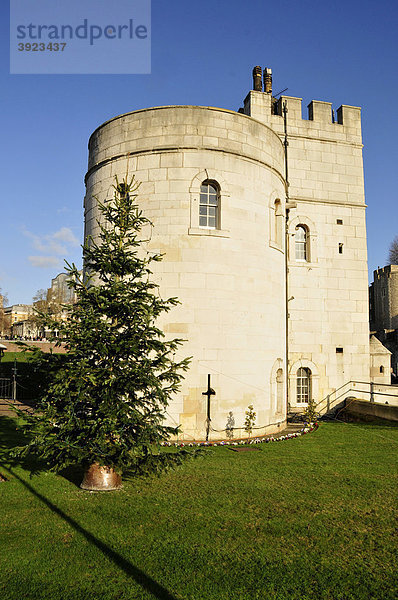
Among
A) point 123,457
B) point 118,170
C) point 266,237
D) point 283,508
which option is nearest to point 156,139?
point 118,170

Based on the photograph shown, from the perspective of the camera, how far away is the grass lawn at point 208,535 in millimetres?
5090

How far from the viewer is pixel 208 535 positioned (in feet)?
21.1

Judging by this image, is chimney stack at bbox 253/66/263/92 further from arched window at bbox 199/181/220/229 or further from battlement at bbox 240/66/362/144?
arched window at bbox 199/181/220/229

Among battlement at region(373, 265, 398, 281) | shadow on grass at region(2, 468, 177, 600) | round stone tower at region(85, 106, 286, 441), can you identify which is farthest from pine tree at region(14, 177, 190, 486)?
battlement at region(373, 265, 398, 281)

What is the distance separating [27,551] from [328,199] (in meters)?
17.6

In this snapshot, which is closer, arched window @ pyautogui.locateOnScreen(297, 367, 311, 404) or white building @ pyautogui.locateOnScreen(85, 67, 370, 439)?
white building @ pyautogui.locateOnScreen(85, 67, 370, 439)

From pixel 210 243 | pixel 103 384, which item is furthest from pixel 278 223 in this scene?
pixel 103 384

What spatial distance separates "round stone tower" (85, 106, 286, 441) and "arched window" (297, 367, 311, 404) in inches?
157

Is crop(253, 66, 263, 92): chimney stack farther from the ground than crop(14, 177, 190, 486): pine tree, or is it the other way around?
crop(253, 66, 263, 92): chimney stack

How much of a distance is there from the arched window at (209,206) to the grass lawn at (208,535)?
710cm

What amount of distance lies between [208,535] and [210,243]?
28.8 feet

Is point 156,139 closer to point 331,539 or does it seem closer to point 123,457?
point 123,457

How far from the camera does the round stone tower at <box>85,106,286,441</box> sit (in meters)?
13.2

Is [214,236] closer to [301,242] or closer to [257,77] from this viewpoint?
[301,242]
